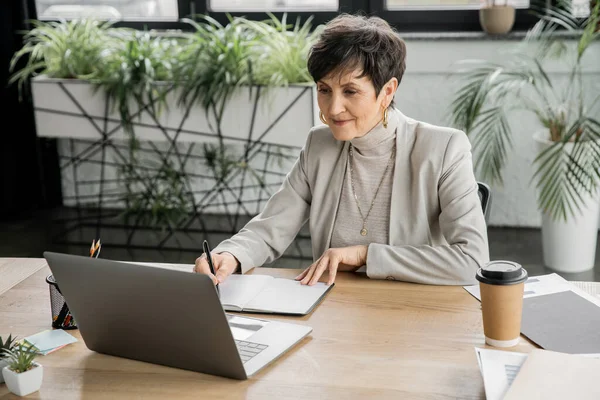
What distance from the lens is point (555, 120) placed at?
357 cm

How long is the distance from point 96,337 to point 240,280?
0.44m

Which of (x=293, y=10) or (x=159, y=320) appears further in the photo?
(x=293, y=10)

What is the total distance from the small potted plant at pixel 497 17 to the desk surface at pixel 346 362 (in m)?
2.63

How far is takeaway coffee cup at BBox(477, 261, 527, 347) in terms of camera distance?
4.50 feet

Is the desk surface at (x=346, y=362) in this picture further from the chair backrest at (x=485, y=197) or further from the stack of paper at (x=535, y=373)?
the chair backrest at (x=485, y=197)

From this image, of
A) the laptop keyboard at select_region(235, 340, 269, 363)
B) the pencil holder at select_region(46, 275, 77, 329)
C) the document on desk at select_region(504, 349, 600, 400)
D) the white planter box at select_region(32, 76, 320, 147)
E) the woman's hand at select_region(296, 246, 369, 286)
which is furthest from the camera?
the white planter box at select_region(32, 76, 320, 147)

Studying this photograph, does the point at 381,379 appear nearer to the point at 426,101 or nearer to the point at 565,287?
the point at 565,287

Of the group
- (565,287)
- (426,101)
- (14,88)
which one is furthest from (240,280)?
(14,88)

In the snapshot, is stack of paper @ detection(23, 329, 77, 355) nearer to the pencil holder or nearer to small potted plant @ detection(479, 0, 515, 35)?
the pencil holder

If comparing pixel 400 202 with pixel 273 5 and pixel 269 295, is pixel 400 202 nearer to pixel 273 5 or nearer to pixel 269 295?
pixel 269 295

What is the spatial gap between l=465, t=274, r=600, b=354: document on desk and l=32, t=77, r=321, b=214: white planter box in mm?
2112

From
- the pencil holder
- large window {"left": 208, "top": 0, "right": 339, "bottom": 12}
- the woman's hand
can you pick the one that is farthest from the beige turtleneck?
large window {"left": 208, "top": 0, "right": 339, "bottom": 12}

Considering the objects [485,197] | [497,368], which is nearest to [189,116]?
[485,197]

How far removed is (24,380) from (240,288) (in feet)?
1.85
